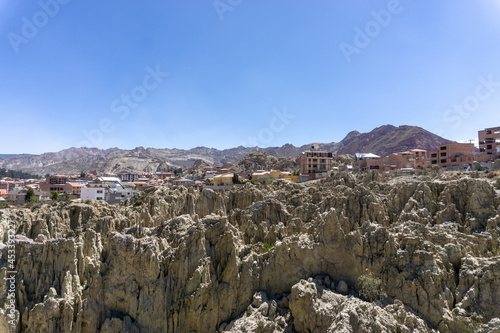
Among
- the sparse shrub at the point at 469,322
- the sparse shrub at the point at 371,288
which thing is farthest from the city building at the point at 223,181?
the sparse shrub at the point at 469,322

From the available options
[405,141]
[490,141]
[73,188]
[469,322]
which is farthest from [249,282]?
[405,141]

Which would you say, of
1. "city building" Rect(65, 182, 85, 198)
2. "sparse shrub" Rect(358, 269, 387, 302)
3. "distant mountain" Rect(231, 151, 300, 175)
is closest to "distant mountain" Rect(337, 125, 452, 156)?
"distant mountain" Rect(231, 151, 300, 175)

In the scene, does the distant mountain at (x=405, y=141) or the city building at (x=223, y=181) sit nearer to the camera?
the city building at (x=223, y=181)

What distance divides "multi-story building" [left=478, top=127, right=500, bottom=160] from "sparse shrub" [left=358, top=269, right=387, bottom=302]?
239 ft

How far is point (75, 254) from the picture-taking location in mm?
20219

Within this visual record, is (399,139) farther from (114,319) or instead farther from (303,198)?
(114,319)

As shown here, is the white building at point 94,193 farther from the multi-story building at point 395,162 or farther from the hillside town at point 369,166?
the multi-story building at point 395,162

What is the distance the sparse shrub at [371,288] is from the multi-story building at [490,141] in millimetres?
72778

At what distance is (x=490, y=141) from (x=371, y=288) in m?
77.8

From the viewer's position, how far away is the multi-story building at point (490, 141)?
248 feet

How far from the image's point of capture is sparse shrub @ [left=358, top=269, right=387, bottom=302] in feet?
62.5

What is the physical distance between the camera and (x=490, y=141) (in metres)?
77.3

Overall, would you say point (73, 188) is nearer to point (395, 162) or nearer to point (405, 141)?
point (395, 162)
